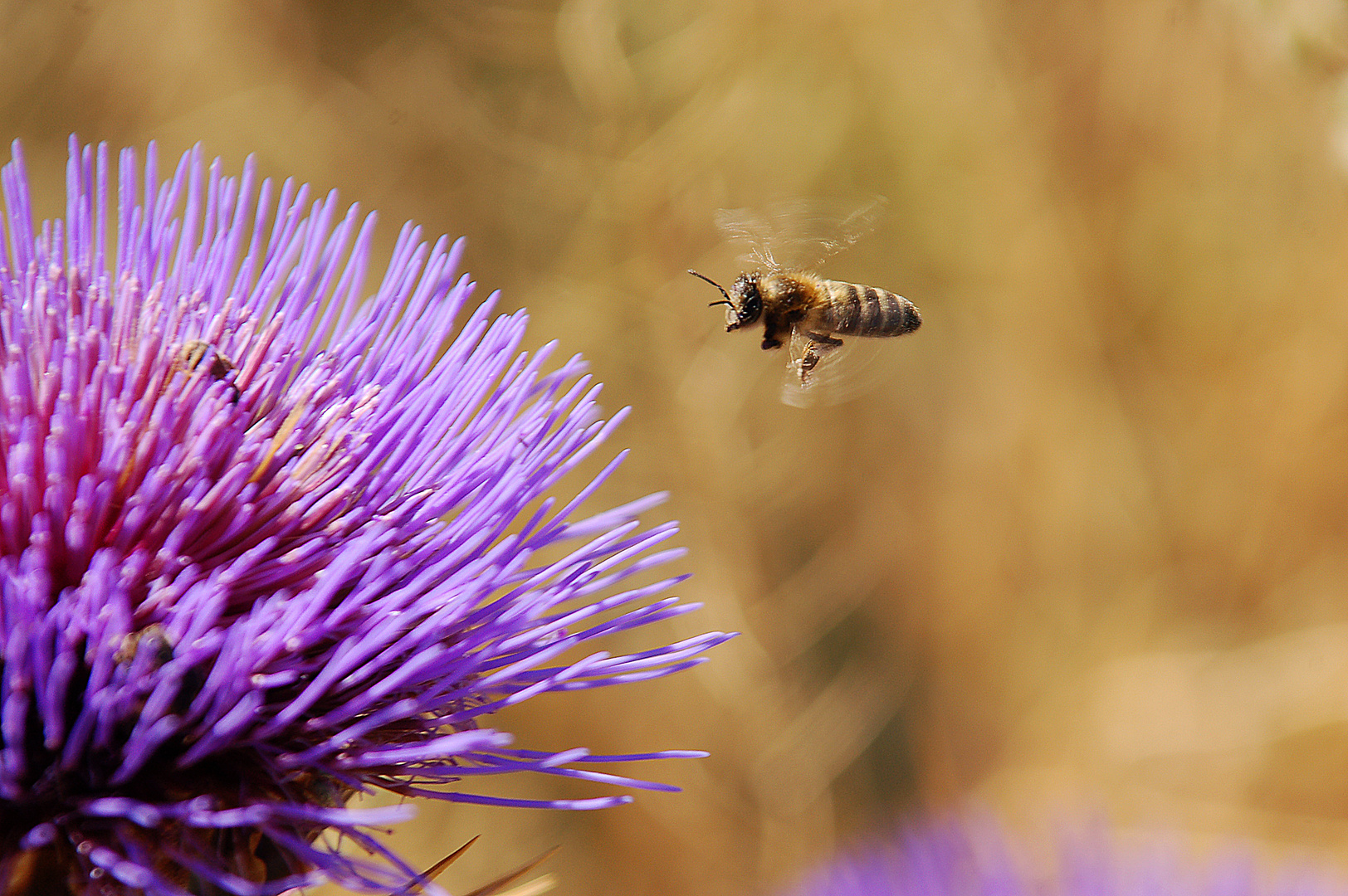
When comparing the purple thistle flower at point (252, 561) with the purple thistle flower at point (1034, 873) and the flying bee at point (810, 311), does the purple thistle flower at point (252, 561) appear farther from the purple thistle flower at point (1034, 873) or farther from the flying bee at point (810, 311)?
the purple thistle flower at point (1034, 873)

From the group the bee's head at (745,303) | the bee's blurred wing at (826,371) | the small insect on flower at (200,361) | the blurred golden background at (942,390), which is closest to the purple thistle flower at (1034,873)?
the blurred golden background at (942,390)

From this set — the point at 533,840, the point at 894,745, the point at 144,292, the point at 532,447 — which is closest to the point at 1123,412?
the point at 894,745

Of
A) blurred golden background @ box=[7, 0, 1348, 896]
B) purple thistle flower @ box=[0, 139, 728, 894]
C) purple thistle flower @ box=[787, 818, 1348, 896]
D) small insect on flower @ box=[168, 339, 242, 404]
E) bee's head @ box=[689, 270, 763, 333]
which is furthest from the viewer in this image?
blurred golden background @ box=[7, 0, 1348, 896]

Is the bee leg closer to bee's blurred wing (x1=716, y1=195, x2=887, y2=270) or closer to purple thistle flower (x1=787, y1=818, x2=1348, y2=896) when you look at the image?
bee's blurred wing (x1=716, y1=195, x2=887, y2=270)

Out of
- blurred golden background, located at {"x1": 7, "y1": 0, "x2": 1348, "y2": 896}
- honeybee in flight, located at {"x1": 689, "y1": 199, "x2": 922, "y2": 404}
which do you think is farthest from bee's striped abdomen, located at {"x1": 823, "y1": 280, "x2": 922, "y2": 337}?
blurred golden background, located at {"x1": 7, "y1": 0, "x2": 1348, "y2": 896}

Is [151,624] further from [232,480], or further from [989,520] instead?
[989,520]

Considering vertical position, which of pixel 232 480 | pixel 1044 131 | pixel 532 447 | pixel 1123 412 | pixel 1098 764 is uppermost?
pixel 1044 131
